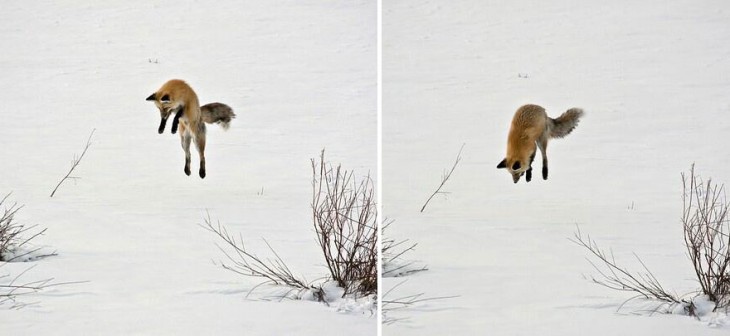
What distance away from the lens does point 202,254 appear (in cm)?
337

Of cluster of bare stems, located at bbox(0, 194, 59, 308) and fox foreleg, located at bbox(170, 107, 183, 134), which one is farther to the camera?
fox foreleg, located at bbox(170, 107, 183, 134)

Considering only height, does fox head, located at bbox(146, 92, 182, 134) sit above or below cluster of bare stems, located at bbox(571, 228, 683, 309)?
above

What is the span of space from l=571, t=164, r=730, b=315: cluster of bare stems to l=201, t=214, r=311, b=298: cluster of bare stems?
45.4 inches

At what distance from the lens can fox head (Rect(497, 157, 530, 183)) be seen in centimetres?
341

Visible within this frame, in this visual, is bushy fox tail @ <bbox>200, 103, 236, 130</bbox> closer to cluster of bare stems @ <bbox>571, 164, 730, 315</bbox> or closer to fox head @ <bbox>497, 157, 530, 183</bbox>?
fox head @ <bbox>497, 157, 530, 183</bbox>

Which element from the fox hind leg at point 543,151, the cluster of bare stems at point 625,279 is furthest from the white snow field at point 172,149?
the cluster of bare stems at point 625,279

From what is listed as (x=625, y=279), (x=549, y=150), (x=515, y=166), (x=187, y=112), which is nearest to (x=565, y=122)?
(x=549, y=150)

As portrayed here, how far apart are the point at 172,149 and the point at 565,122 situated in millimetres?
1404

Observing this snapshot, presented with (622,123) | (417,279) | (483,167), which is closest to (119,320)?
(417,279)

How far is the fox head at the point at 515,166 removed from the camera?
3.41 m

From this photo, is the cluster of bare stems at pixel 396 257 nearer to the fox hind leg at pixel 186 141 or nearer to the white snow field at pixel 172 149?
Result: the white snow field at pixel 172 149

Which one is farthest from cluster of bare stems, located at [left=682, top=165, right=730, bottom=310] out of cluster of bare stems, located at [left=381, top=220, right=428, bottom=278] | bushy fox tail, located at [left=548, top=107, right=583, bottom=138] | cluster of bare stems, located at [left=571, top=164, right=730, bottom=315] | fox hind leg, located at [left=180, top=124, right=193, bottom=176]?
fox hind leg, located at [left=180, top=124, right=193, bottom=176]

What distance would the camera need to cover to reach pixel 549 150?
133 inches

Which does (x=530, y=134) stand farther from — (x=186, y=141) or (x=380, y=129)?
(x=186, y=141)
